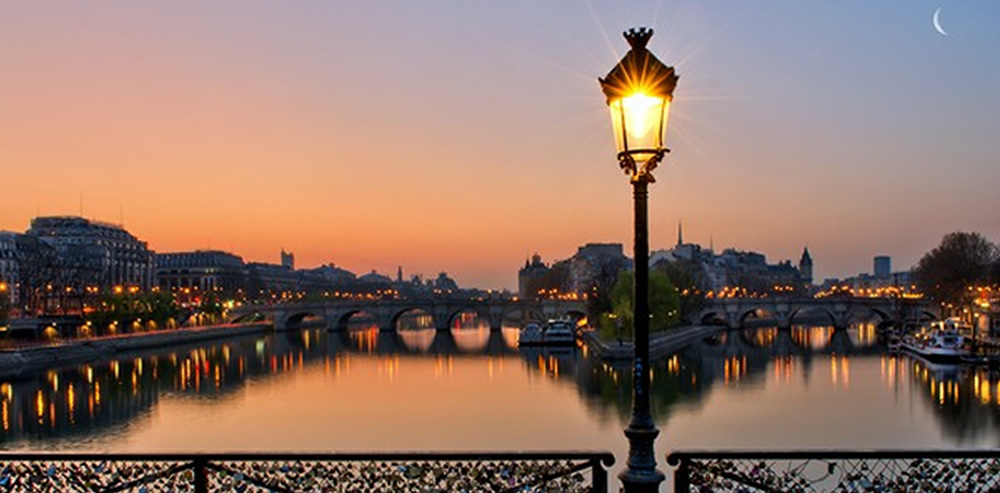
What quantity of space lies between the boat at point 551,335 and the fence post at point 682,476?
70.5 m

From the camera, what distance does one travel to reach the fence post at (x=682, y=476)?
8.09m

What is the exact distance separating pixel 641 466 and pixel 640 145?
8.73 feet

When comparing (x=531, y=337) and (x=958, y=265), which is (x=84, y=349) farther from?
(x=958, y=265)

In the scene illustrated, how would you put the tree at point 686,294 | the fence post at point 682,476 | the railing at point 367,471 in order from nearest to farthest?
the fence post at point 682,476
the railing at point 367,471
the tree at point 686,294

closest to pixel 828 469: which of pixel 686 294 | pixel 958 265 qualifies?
pixel 686 294

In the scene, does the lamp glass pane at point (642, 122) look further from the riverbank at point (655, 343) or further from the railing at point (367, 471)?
the riverbank at point (655, 343)

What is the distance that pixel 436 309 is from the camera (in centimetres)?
11269

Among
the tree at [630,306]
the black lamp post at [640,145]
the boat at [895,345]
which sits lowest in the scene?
the boat at [895,345]

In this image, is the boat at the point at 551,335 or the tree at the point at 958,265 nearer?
the boat at the point at 551,335

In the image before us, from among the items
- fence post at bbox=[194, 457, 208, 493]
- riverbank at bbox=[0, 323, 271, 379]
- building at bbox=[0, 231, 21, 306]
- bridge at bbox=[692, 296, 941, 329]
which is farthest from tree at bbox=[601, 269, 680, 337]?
building at bbox=[0, 231, 21, 306]

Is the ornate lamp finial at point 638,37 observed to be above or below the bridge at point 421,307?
above

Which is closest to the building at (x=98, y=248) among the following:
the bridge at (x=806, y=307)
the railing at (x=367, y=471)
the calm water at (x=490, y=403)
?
the calm water at (x=490, y=403)

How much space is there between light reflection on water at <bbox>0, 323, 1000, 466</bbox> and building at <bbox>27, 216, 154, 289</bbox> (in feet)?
248

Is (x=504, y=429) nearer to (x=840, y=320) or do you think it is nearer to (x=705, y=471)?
(x=705, y=471)
